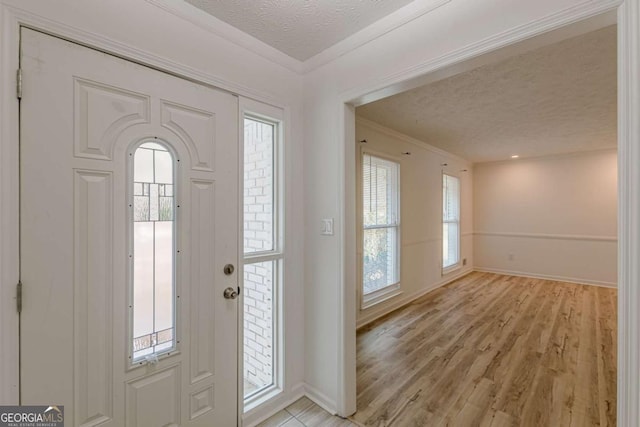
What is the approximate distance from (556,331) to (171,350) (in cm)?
398

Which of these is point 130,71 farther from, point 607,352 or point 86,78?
point 607,352

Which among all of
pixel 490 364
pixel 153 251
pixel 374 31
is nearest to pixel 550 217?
pixel 490 364

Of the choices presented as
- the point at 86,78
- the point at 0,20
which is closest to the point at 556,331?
the point at 86,78

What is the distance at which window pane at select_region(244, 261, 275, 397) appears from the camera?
189 centimetres

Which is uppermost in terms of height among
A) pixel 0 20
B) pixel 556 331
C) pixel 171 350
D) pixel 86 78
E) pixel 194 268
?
pixel 0 20

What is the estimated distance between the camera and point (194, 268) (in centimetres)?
153

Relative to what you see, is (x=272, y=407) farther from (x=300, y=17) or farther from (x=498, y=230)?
(x=498, y=230)

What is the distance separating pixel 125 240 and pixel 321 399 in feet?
5.45

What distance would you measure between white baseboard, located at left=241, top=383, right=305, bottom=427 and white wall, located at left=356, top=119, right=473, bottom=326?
1484 millimetres

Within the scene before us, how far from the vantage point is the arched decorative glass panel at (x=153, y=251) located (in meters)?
1.35

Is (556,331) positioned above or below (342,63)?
below

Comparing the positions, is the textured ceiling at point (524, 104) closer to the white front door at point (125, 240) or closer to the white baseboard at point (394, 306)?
the white front door at point (125, 240)

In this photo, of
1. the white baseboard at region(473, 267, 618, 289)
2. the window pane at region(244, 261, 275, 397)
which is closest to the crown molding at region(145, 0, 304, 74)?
the window pane at region(244, 261, 275, 397)

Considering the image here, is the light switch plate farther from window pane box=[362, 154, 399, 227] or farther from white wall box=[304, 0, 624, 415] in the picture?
window pane box=[362, 154, 399, 227]
